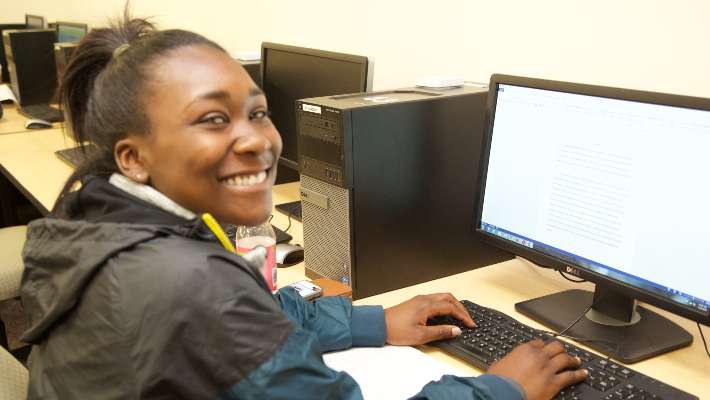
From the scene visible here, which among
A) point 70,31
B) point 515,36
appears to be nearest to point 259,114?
point 515,36

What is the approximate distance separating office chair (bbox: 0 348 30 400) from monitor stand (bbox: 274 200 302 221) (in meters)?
0.93

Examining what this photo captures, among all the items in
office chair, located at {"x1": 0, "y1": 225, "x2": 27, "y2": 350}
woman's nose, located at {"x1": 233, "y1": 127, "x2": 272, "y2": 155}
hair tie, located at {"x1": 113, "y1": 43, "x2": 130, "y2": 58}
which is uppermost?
hair tie, located at {"x1": 113, "y1": 43, "x2": 130, "y2": 58}

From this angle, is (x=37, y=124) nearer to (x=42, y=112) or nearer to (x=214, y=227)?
(x=42, y=112)

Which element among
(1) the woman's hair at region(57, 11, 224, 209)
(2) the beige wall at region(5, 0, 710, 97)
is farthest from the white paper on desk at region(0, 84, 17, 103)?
(1) the woman's hair at region(57, 11, 224, 209)

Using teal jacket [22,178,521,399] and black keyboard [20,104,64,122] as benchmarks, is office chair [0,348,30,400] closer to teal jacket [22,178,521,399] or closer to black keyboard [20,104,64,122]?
teal jacket [22,178,521,399]

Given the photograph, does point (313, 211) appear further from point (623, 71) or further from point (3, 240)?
point (3, 240)

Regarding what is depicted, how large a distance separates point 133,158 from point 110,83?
0.36 feet

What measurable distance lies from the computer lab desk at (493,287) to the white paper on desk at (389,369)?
1.8 inches

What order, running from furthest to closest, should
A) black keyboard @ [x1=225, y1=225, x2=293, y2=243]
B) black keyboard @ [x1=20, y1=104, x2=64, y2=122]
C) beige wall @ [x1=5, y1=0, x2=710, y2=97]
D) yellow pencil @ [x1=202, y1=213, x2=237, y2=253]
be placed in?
black keyboard @ [x1=20, y1=104, x2=64, y2=122] → black keyboard @ [x1=225, y1=225, x2=293, y2=243] → beige wall @ [x1=5, y1=0, x2=710, y2=97] → yellow pencil @ [x1=202, y1=213, x2=237, y2=253]

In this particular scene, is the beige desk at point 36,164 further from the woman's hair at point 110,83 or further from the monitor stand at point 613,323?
the monitor stand at point 613,323

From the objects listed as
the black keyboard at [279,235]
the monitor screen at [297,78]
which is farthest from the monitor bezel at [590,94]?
the black keyboard at [279,235]

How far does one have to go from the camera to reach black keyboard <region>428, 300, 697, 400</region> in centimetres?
97

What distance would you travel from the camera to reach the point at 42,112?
319 centimetres

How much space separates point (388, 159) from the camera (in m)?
1.31
